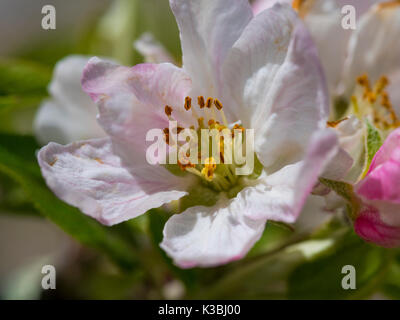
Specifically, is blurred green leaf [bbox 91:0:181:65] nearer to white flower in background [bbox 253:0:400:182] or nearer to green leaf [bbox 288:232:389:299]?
white flower in background [bbox 253:0:400:182]

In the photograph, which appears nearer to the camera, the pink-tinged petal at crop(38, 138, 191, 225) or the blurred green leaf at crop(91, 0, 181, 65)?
the pink-tinged petal at crop(38, 138, 191, 225)

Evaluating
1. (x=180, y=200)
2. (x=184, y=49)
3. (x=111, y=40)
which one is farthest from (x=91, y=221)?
(x=111, y=40)

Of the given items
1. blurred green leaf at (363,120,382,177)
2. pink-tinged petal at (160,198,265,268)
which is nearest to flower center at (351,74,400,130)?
blurred green leaf at (363,120,382,177)

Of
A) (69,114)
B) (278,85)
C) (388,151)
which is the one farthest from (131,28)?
(388,151)

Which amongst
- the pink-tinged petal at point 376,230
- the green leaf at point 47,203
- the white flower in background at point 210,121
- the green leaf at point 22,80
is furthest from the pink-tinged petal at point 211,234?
the green leaf at point 22,80

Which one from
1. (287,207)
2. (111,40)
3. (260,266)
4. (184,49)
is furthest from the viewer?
(111,40)

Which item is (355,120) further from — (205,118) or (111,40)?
(111,40)
